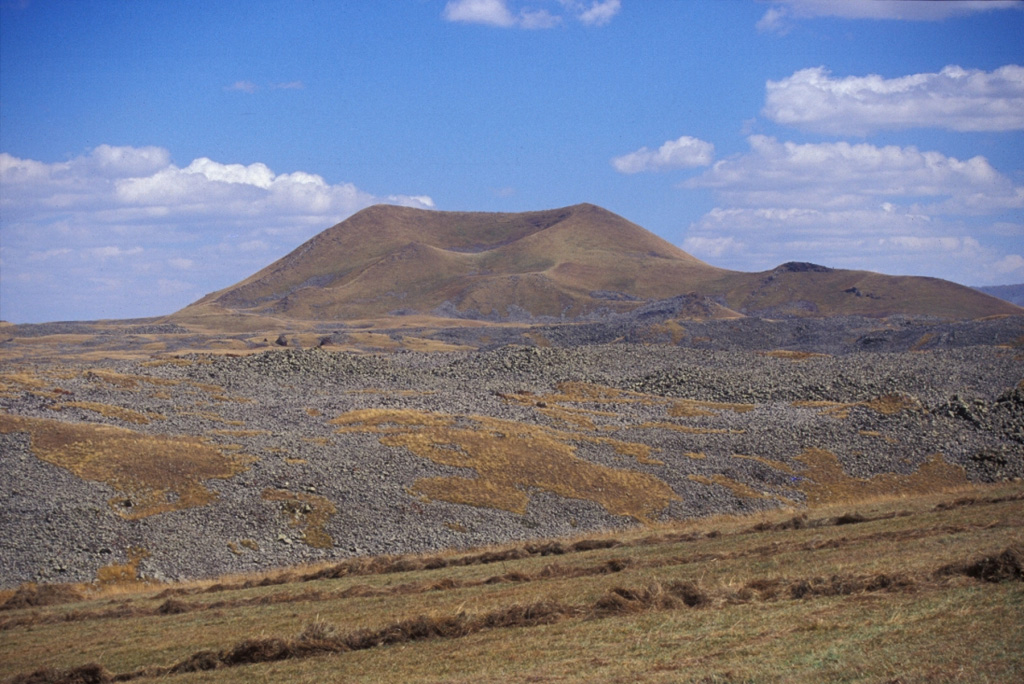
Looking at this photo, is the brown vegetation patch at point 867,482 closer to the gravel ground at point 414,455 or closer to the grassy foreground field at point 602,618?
the gravel ground at point 414,455

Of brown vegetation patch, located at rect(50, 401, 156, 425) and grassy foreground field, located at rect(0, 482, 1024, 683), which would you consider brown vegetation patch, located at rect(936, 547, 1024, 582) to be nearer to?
grassy foreground field, located at rect(0, 482, 1024, 683)

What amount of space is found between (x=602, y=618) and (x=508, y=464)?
23197mm

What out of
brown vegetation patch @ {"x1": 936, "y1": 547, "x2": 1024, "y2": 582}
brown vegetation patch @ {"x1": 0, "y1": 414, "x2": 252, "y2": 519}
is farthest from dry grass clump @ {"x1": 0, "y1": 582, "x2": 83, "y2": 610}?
brown vegetation patch @ {"x1": 936, "y1": 547, "x2": 1024, "y2": 582}

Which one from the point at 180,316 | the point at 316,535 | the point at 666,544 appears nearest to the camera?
the point at 666,544

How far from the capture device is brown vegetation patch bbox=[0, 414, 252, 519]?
32156mm

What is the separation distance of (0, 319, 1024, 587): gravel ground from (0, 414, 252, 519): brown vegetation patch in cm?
62

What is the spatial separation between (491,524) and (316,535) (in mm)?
7101

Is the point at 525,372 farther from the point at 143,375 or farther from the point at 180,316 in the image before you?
the point at 180,316

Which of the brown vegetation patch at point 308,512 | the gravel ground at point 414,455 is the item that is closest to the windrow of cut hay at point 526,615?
the gravel ground at point 414,455

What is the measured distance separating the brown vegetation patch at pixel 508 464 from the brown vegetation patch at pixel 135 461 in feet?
28.7

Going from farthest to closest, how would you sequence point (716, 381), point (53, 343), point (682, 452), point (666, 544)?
point (53, 343)
point (716, 381)
point (682, 452)
point (666, 544)

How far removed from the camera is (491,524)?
3391 centimetres

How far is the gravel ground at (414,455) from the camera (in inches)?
1174

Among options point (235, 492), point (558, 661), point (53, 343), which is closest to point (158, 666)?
point (558, 661)
